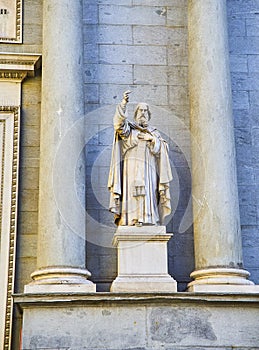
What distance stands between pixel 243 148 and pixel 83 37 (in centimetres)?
275

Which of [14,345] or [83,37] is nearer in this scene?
[14,345]

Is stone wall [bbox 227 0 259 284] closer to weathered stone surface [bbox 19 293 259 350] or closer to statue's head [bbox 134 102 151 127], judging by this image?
weathered stone surface [bbox 19 293 259 350]

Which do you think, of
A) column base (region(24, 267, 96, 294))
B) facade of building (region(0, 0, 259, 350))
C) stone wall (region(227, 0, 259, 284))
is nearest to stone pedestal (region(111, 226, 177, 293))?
facade of building (region(0, 0, 259, 350))

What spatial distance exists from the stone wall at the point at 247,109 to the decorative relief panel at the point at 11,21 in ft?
10.1

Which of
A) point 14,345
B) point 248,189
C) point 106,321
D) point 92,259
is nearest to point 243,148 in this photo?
point 248,189

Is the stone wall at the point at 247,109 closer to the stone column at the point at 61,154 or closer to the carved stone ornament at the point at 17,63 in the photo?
the stone column at the point at 61,154

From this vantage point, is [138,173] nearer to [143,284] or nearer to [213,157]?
[213,157]

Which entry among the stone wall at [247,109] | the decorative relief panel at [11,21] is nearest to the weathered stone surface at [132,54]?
the stone wall at [247,109]

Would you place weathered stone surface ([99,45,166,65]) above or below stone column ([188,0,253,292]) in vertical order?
above

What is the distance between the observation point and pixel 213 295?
8.66 m

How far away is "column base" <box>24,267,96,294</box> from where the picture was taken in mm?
8938

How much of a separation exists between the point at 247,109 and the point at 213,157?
1.33 meters

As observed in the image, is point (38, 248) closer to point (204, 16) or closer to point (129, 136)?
point (129, 136)

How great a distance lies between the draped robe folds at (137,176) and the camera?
9.13 metres
